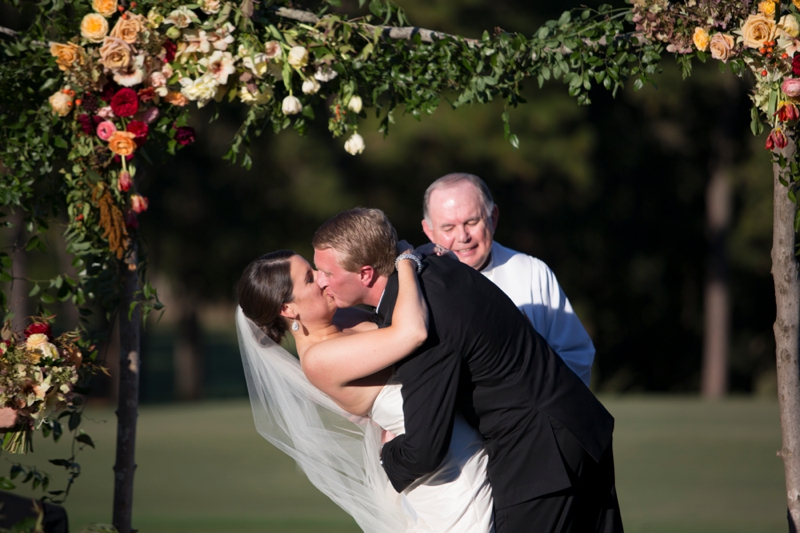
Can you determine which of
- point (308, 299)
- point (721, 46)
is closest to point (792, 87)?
point (721, 46)

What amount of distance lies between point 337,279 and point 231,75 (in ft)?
4.75

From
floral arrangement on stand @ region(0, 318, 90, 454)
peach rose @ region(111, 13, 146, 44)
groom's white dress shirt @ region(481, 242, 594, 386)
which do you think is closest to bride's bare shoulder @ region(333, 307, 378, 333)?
groom's white dress shirt @ region(481, 242, 594, 386)

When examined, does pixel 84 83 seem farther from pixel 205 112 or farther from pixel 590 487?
pixel 205 112

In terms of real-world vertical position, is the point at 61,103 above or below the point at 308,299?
above

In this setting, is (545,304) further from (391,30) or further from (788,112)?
(391,30)

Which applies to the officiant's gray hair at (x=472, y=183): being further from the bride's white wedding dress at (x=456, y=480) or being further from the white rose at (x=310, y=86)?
the bride's white wedding dress at (x=456, y=480)

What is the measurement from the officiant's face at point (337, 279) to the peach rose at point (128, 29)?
1535 mm

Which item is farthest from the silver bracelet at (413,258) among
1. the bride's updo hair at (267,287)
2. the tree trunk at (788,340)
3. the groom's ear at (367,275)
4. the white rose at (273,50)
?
the tree trunk at (788,340)

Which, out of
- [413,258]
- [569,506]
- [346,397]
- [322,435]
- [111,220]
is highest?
[111,220]

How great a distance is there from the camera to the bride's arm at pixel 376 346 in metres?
3.04

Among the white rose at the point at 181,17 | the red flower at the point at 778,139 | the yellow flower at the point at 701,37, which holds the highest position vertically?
the white rose at the point at 181,17

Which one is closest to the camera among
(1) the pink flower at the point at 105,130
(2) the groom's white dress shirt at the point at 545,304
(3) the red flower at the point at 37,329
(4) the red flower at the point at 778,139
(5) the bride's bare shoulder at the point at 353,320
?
(5) the bride's bare shoulder at the point at 353,320

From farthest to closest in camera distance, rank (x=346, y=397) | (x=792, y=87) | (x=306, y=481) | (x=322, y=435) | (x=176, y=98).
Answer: (x=306, y=481) → (x=176, y=98) → (x=322, y=435) → (x=792, y=87) → (x=346, y=397)

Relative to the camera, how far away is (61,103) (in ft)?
13.5
